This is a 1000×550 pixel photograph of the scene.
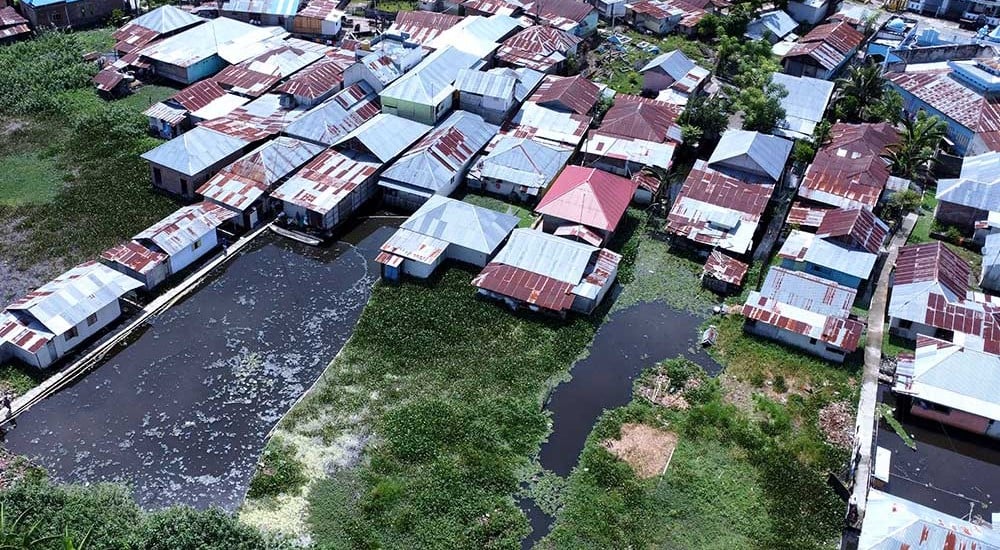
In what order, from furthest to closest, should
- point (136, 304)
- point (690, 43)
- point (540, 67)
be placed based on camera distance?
point (690, 43)
point (540, 67)
point (136, 304)

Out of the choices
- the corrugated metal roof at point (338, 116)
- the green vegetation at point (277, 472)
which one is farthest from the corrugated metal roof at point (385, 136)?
the green vegetation at point (277, 472)

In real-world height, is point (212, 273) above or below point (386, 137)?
below

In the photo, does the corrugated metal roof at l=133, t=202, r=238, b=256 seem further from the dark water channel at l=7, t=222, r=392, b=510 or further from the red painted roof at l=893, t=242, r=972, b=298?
the red painted roof at l=893, t=242, r=972, b=298

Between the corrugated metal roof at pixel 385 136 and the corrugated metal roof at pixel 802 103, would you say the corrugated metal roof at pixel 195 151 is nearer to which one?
the corrugated metal roof at pixel 385 136

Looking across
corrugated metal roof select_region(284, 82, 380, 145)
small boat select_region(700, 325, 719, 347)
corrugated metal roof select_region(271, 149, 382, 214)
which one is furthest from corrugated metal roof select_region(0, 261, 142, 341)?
small boat select_region(700, 325, 719, 347)

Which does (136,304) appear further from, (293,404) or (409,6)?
(409,6)

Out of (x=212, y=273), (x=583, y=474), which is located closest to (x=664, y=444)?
(x=583, y=474)

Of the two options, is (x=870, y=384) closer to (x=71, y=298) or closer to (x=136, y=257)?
(x=136, y=257)
